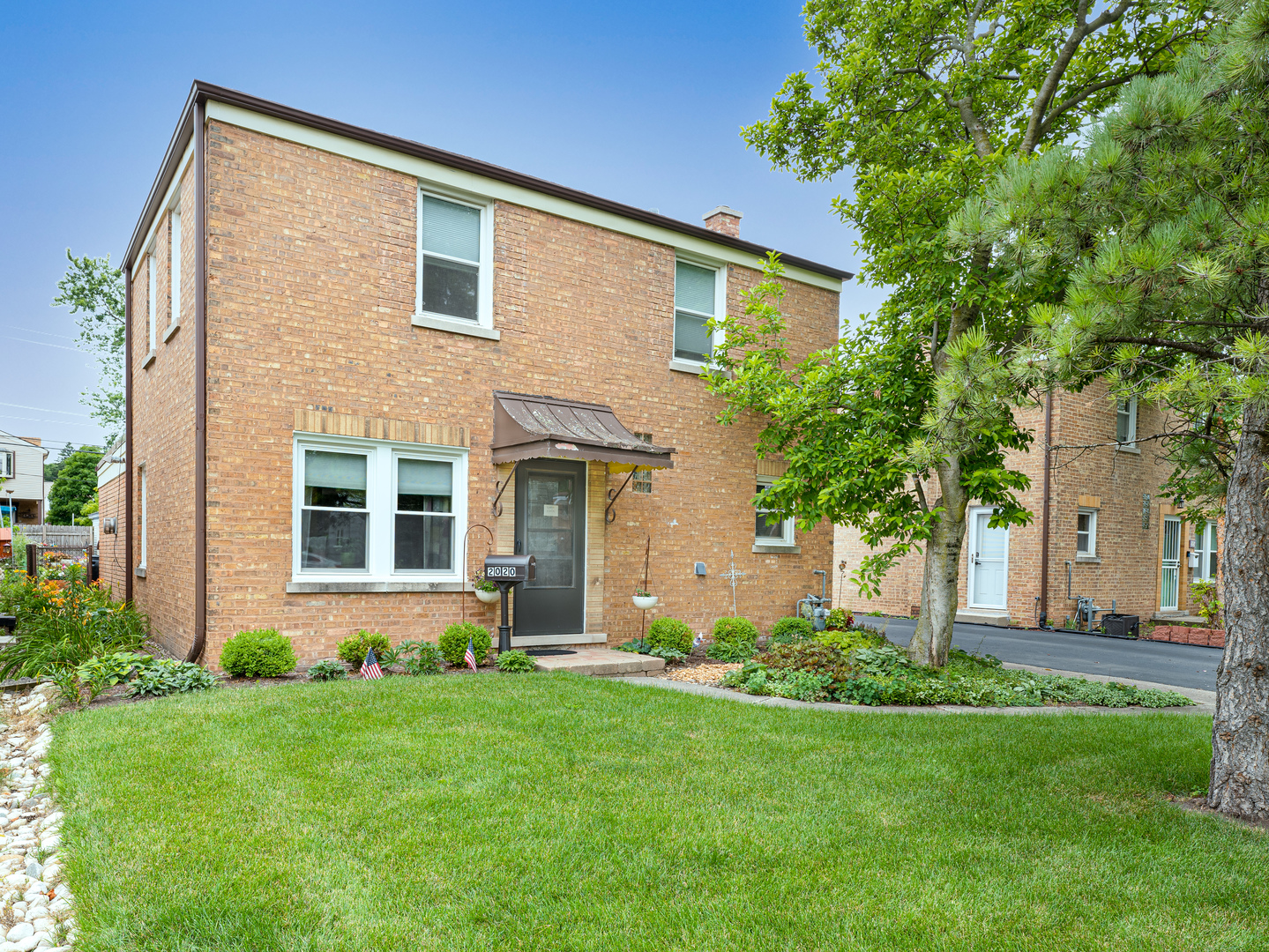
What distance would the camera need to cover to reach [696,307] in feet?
37.0

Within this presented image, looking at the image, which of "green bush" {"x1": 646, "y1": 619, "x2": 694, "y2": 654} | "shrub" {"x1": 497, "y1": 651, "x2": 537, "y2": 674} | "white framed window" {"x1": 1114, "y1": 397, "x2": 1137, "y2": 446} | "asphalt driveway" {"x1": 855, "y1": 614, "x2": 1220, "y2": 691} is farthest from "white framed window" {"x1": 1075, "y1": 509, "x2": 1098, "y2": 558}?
"shrub" {"x1": 497, "y1": 651, "x2": 537, "y2": 674}

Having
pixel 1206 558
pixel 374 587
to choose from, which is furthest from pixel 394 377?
pixel 1206 558

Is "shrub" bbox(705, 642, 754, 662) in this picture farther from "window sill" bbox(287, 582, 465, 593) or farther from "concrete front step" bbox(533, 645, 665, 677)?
"window sill" bbox(287, 582, 465, 593)

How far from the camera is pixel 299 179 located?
8.11 metres

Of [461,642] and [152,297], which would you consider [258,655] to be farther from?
[152,297]

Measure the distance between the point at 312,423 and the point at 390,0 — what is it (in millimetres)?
12158

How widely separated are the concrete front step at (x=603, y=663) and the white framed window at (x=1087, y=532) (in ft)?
39.6

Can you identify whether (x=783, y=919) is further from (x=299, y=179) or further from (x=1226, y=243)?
(x=299, y=179)

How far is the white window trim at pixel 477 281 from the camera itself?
8.84m

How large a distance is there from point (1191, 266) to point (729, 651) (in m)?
7.08

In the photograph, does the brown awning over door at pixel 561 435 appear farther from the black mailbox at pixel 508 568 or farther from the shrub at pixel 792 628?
the shrub at pixel 792 628

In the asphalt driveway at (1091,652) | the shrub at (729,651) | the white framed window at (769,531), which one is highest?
the white framed window at (769,531)

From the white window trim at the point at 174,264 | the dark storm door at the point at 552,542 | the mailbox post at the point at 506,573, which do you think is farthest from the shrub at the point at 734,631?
the white window trim at the point at 174,264

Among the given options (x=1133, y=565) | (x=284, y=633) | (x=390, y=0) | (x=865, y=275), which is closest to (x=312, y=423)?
(x=284, y=633)
